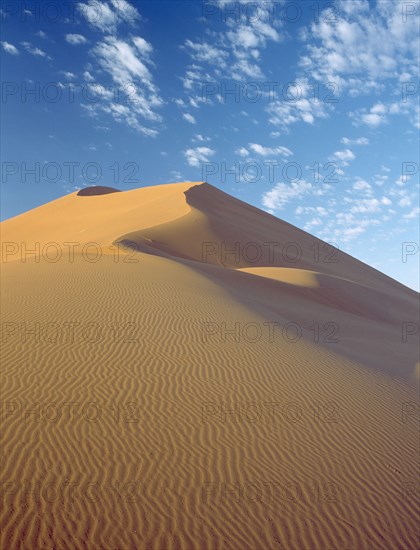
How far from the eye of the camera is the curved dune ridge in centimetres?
505

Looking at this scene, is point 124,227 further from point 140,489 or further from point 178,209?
point 140,489

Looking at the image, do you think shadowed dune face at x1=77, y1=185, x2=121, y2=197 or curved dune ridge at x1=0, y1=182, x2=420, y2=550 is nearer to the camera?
curved dune ridge at x1=0, y1=182, x2=420, y2=550

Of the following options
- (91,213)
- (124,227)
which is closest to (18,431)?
(124,227)

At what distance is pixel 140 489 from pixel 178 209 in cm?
3286

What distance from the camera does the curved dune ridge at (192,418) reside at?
5.05m

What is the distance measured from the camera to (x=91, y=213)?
4566 cm

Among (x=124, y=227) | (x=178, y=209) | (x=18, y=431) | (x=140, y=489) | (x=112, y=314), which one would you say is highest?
(x=178, y=209)

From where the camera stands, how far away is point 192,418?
23.6ft

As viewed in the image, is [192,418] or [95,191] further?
[95,191]

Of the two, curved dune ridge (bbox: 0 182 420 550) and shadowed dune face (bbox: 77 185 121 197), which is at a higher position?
shadowed dune face (bbox: 77 185 121 197)

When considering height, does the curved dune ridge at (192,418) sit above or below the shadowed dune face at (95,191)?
below

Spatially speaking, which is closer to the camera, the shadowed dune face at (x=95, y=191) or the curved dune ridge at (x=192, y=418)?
the curved dune ridge at (x=192, y=418)

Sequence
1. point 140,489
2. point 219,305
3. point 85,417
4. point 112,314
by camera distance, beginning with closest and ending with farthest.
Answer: point 140,489
point 85,417
point 112,314
point 219,305

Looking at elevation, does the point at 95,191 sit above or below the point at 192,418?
above
